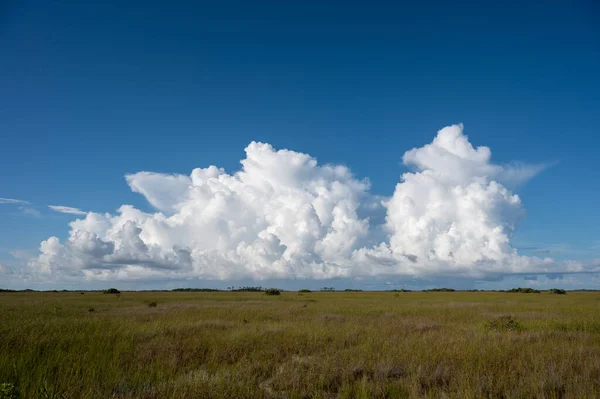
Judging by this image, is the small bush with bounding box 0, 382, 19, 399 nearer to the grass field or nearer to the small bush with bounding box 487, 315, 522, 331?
the grass field

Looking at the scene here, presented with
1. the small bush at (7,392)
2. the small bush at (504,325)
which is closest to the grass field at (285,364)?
the small bush at (7,392)

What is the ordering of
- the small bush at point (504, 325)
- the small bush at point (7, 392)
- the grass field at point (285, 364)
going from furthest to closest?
the small bush at point (504, 325) → the grass field at point (285, 364) → the small bush at point (7, 392)

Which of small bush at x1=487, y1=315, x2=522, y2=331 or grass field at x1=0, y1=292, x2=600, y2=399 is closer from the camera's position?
grass field at x1=0, y1=292, x2=600, y2=399

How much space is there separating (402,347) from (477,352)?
228 centimetres

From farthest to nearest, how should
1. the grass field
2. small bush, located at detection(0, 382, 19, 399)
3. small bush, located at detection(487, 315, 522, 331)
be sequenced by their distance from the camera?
small bush, located at detection(487, 315, 522, 331) < the grass field < small bush, located at detection(0, 382, 19, 399)

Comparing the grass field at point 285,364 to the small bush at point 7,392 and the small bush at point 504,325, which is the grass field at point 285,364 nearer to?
the small bush at point 7,392

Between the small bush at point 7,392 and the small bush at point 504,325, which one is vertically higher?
the small bush at point 7,392

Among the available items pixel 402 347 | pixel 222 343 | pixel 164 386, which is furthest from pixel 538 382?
pixel 222 343

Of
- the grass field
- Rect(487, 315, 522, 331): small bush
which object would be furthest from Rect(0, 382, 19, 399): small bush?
Rect(487, 315, 522, 331): small bush

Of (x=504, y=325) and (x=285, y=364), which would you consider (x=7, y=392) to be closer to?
(x=285, y=364)

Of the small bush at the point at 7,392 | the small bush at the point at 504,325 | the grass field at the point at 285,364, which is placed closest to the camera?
the small bush at the point at 7,392

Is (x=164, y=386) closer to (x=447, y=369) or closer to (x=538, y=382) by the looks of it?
(x=447, y=369)

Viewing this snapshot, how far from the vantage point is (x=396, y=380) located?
337 inches

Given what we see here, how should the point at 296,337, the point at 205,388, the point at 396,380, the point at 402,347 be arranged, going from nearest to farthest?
the point at 205,388
the point at 396,380
the point at 402,347
the point at 296,337
